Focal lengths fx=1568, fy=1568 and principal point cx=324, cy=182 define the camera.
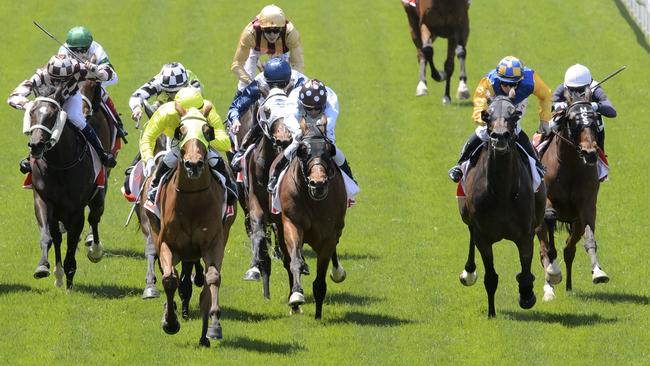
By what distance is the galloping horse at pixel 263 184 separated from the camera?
16938mm

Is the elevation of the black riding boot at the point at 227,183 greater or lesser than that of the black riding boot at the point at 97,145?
lesser

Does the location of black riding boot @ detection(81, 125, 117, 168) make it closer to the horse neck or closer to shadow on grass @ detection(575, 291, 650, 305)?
the horse neck

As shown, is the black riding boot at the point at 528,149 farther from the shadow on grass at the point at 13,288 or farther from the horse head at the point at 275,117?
the shadow on grass at the point at 13,288

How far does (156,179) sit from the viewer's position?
15203 mm

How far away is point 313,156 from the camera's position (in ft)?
50.3

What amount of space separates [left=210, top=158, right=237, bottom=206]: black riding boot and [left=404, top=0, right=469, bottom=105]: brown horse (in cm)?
1350

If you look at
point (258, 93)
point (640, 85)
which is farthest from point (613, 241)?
point (640, 85)

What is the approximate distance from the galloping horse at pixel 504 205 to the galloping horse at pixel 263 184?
2145 millimetres

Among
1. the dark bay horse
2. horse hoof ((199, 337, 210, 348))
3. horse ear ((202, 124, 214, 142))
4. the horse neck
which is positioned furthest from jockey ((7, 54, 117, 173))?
the horse neck

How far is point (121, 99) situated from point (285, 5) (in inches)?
279

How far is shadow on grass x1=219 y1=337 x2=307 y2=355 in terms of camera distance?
14844 millimetres

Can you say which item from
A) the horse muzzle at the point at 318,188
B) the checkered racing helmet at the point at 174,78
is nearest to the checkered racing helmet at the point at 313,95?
the horse muzzle at the point at 318,188

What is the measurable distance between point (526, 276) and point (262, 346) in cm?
282

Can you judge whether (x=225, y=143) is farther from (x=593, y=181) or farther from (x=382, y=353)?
(x=593, y=181)
